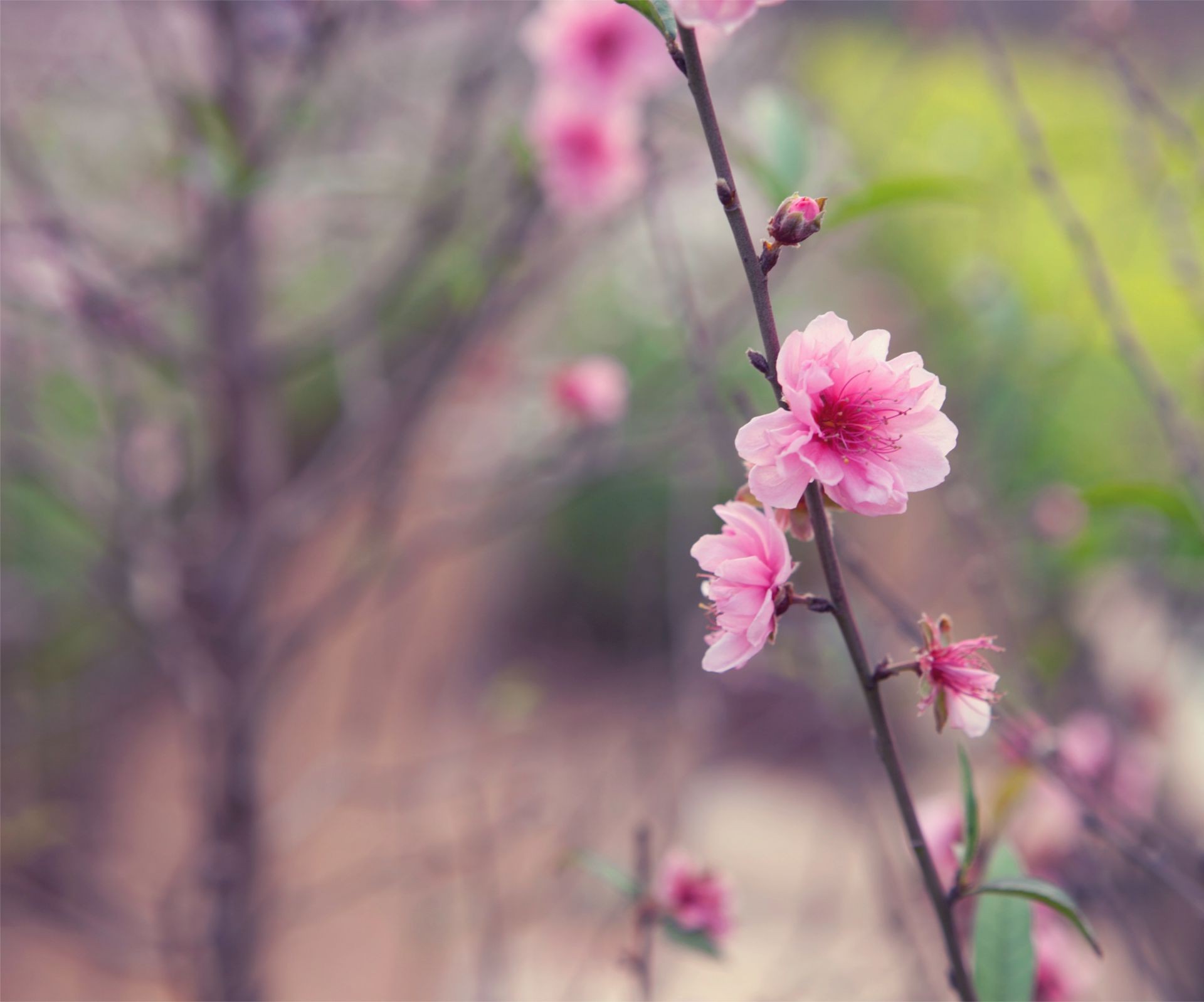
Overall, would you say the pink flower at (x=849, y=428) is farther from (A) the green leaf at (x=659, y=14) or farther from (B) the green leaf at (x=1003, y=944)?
(B) the green leaf at (x=1003, y=944)

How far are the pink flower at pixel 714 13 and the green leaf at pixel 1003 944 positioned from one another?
18.7 inches

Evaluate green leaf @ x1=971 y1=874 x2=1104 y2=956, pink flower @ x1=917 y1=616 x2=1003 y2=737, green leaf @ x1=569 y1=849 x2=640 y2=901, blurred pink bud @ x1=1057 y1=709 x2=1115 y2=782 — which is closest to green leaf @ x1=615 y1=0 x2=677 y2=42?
pink flower @ x1=917 y1=616 x2=1003 y2=737

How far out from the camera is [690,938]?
683 mm

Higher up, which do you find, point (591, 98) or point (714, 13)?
point (591, 98)

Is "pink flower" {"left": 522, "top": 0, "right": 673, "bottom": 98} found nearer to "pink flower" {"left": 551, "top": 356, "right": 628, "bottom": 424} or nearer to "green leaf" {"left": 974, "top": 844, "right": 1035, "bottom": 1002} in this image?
"pink flower" {"left": 551, "top": 356, "right": 628, "bottom": 424}

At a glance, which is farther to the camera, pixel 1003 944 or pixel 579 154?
pixel 579 154

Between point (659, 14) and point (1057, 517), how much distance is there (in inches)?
45.0

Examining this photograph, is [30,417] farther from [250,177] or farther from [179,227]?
[250,177]

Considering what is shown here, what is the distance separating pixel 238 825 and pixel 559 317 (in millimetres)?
2241

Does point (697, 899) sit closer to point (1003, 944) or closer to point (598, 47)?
point (1003, 944)

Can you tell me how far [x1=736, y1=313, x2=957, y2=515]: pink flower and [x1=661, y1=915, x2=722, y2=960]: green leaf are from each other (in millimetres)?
404

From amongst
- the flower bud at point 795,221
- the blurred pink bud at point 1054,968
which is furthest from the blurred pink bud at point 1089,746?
the flower bud at point 795,221

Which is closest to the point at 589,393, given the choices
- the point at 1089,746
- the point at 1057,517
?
the point at 1057,517

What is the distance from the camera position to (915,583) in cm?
248
